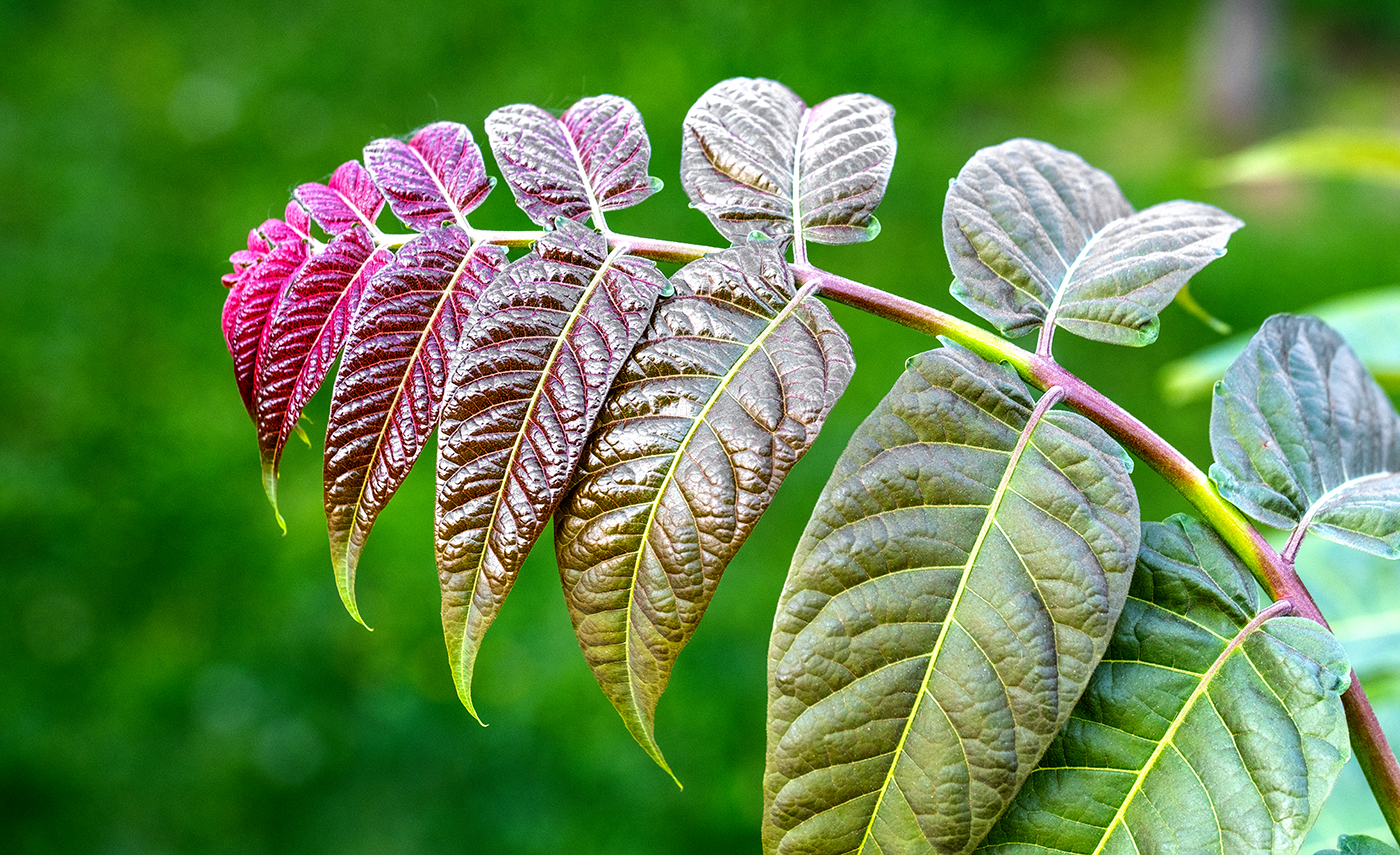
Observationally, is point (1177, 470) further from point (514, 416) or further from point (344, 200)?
point (344, 200)

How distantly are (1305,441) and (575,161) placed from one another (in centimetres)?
57

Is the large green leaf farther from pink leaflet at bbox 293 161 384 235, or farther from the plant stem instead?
pink leaflet at bbox 293 161 384 235

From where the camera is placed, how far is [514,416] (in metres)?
0.71

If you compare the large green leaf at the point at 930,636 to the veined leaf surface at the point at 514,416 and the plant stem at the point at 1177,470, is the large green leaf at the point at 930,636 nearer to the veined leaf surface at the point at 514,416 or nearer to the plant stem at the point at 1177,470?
the plant stem at the point at 1177,470

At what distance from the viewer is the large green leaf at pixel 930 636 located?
65 cm

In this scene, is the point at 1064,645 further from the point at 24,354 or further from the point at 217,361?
the point at 24,354

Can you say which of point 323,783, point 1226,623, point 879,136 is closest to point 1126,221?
point 879,136

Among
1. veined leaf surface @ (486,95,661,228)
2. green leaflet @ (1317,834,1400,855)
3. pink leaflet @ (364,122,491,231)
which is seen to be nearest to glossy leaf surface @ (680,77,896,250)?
veined leaf surface @ (486,95,661,228)

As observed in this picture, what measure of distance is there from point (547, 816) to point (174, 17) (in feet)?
13.7

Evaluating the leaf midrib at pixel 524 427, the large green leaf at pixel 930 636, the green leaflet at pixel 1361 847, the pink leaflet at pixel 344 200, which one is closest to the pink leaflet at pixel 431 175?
the pink leaflet at pixel 344 200

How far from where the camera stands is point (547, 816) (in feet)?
9.84

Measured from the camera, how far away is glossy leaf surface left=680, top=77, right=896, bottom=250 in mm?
798

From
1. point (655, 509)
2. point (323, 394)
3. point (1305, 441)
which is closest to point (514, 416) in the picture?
point (655, 509)

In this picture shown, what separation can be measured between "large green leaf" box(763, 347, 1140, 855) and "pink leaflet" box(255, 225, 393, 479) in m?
0.35
